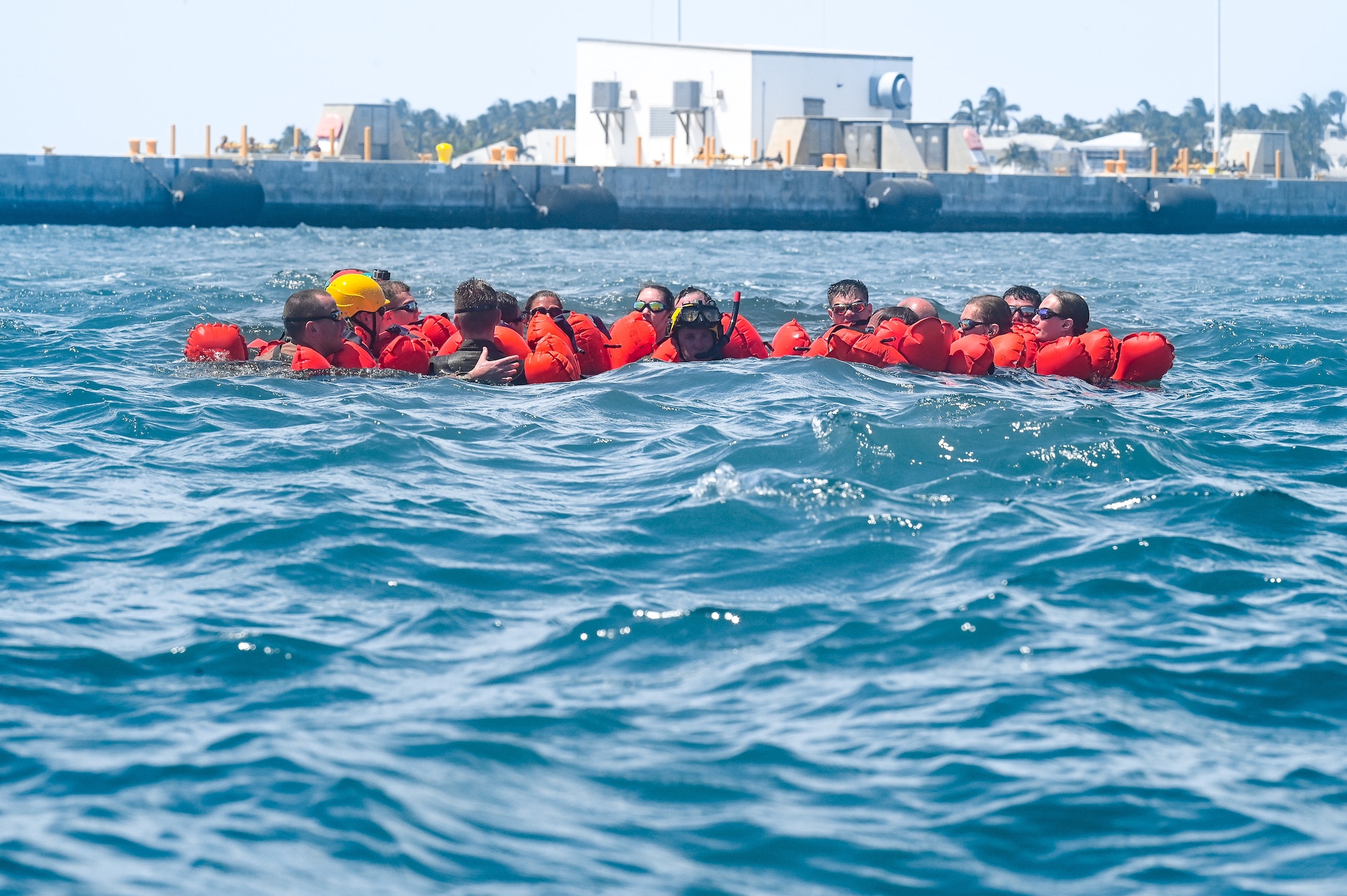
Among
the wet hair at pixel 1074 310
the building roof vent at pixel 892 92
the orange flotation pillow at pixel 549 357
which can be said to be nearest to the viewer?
the orange flotation pillow at pixel 549 357

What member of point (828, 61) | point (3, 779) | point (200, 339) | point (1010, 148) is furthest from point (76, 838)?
point (1010, 148)

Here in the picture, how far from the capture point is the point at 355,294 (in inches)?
485

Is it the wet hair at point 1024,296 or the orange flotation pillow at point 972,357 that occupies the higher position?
the wet hair at point 1024,296

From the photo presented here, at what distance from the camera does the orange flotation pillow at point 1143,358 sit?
41.8ft

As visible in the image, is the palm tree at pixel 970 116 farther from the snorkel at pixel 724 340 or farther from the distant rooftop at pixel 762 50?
the snorkel at pixel 724 340

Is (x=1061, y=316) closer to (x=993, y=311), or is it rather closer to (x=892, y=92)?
(x=993, y=311)

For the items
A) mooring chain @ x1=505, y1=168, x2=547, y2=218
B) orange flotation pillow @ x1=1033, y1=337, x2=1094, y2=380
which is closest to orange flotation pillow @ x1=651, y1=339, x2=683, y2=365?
orange flotation pillow @ x1=1033, y1=337, x2=1094, y2=380

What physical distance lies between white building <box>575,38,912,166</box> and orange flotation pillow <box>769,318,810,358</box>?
49080 mm

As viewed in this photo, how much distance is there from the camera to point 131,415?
11070mm

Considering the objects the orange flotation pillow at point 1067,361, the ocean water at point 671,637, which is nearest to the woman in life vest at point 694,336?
the ocean water at point 671,637

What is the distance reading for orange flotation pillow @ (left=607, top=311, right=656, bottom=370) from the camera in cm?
1349

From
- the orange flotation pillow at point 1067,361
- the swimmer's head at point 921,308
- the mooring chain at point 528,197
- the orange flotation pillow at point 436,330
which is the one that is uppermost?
the mooring chain at point 528,197

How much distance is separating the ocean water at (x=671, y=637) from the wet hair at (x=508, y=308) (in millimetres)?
821

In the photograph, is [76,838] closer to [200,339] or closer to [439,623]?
[439,623]
